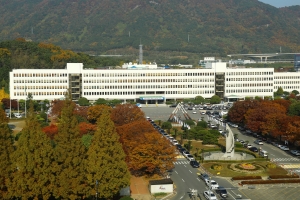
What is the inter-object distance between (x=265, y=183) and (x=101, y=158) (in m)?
8.87

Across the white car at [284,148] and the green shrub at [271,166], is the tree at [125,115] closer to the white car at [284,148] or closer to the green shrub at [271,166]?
the white car at [284,148]

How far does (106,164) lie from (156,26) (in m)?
104

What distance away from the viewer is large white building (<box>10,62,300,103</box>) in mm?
48844

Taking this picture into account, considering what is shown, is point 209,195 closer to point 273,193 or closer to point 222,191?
point 222,191

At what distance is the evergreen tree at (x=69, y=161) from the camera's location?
16609 millimetres

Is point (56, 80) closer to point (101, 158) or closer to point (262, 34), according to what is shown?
point (101, 158)

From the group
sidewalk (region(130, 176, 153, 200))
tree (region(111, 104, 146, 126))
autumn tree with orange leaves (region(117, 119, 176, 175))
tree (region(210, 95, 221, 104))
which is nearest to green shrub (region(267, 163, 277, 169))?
autumn tree with orange leaves (region(117, 119, 176, 175))

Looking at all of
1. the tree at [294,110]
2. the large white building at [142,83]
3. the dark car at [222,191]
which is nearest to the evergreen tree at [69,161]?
the dark car at [222,191]

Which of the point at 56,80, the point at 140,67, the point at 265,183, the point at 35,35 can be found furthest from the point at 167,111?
the point at 35,35

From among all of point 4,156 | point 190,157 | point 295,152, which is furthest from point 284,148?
point 4,156

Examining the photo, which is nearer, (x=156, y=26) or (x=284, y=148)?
(x=284, y=148)

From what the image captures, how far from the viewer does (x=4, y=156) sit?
16.6 m

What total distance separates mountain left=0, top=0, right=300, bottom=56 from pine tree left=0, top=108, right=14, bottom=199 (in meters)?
89.2

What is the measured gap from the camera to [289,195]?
19.8 metres
